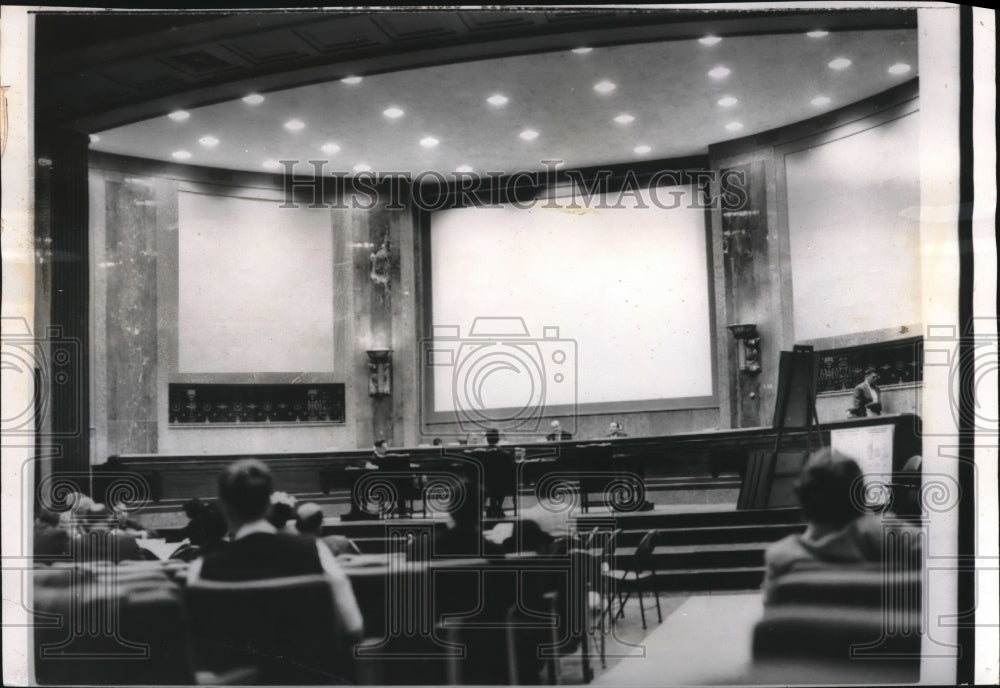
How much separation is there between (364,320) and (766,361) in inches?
85.5

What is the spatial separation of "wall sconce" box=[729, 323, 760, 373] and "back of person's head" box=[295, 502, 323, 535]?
253cm

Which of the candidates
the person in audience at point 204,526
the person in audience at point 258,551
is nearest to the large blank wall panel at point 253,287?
the person in audience at point 258,551

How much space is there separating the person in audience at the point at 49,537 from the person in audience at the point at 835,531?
11.6 feet

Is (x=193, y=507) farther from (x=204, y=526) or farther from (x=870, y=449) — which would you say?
(x=870, y=449)

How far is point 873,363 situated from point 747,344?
73 cm

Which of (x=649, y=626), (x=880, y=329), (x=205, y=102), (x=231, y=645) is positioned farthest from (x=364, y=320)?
(x=880, y=329)

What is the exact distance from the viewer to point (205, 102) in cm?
390

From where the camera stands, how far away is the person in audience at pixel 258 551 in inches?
140

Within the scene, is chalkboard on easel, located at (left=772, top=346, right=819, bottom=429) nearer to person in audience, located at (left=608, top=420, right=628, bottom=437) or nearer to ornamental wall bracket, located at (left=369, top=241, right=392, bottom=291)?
person in audience, located at (left=608, top=420, right=628, bottom=437)

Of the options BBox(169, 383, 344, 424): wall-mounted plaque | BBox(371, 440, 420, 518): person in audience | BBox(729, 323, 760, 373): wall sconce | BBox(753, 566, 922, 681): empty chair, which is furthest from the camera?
BBox(729, 323, 760, 373): wall sconce

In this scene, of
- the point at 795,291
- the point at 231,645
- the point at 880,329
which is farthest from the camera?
the point at 795,291

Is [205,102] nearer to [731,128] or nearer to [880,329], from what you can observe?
[731,128]

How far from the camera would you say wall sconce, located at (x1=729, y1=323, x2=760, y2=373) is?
4.27m

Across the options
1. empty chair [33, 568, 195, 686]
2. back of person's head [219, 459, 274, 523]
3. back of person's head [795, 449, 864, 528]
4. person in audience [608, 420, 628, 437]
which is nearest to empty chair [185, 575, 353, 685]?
empty chair [33, 568, 195, 686]
